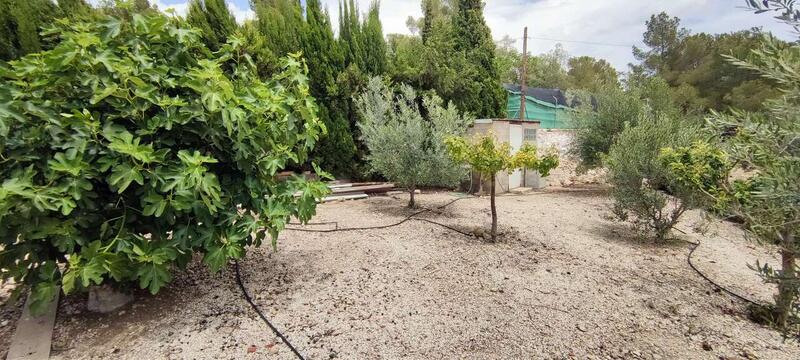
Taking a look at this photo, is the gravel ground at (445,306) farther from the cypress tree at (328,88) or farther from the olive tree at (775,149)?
the cypress tree at (328,88)

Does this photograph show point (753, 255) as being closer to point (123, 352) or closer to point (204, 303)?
point (204, 303)

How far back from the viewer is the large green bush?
1756 millimetres

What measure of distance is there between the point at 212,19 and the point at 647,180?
7.05 metres

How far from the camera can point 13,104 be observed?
1692 mm

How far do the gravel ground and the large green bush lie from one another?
1.35 feet

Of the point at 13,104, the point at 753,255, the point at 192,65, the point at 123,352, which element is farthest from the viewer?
the point at 753,255

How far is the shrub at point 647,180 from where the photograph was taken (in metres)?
4.01

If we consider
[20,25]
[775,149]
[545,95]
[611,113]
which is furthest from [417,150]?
[545,95]

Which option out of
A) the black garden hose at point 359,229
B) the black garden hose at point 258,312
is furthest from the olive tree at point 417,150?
the black garden hose at point 258,312

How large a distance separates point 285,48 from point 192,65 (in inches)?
176

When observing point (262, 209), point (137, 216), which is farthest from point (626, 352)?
point (137, 216)

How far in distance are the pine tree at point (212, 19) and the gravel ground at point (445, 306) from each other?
4.14 m

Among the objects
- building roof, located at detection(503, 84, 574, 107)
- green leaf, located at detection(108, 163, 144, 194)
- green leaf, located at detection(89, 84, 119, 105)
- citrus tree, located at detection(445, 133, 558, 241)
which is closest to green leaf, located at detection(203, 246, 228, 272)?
green leaf, located at detection(108, 163, 144, 194)

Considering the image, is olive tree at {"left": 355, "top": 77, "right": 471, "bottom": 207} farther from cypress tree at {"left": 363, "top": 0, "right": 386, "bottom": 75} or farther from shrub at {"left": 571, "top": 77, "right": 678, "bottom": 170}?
shrub at {"left": 571, "top": 77, "right": 678, "bottom": 170}
